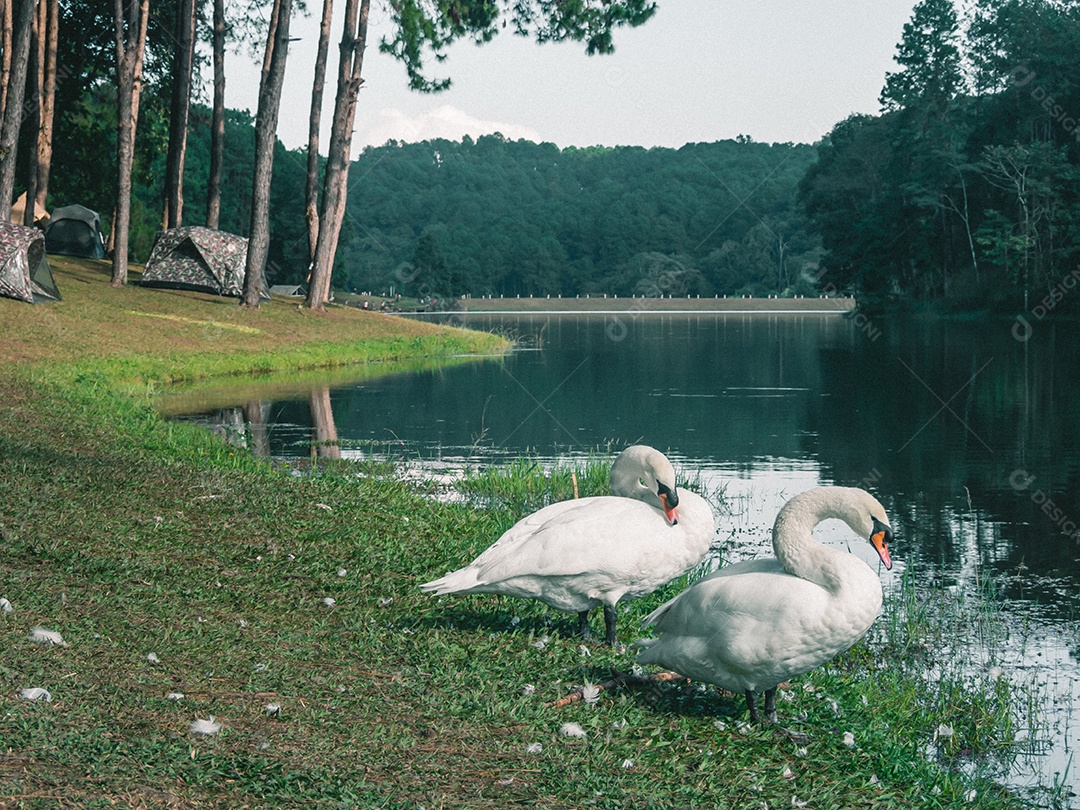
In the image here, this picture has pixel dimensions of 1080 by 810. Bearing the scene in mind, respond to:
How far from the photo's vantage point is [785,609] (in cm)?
570

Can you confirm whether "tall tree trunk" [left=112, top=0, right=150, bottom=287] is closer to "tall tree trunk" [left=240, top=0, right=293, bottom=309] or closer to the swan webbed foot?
"tall tree trunk" [left=240, top=0, right=293, bottom=309]

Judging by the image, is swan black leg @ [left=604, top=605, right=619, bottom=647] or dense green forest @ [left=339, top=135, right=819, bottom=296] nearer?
swan black leg @ [left=604, top=605, right=619, bottom=647]

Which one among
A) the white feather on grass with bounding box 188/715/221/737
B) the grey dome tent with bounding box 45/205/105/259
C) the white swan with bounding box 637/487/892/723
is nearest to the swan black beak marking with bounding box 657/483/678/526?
the white swan with bounding box 637/487/892/723

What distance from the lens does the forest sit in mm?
53750

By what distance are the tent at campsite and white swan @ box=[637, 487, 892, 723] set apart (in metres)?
27.0

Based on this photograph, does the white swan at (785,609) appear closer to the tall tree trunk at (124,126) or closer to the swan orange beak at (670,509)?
the swan orange beak at (670,509)

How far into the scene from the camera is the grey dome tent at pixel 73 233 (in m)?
47.8

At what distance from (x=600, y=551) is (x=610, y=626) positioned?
724mm

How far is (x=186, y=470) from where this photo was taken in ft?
41.7

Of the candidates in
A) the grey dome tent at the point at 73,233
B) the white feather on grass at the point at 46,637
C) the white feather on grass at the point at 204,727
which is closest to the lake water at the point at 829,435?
the white feather on grass at the point at 204,727

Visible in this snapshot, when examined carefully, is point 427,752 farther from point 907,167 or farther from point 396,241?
point 396,241

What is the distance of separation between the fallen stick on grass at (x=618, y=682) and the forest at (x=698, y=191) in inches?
1246

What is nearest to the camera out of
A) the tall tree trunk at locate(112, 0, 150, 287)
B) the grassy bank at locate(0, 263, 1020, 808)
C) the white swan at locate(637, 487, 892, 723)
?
the grassy bank at locate(0, 263, 1020, 808)

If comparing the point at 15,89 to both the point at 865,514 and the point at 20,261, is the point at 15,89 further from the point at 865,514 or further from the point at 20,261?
the point at 865,514
